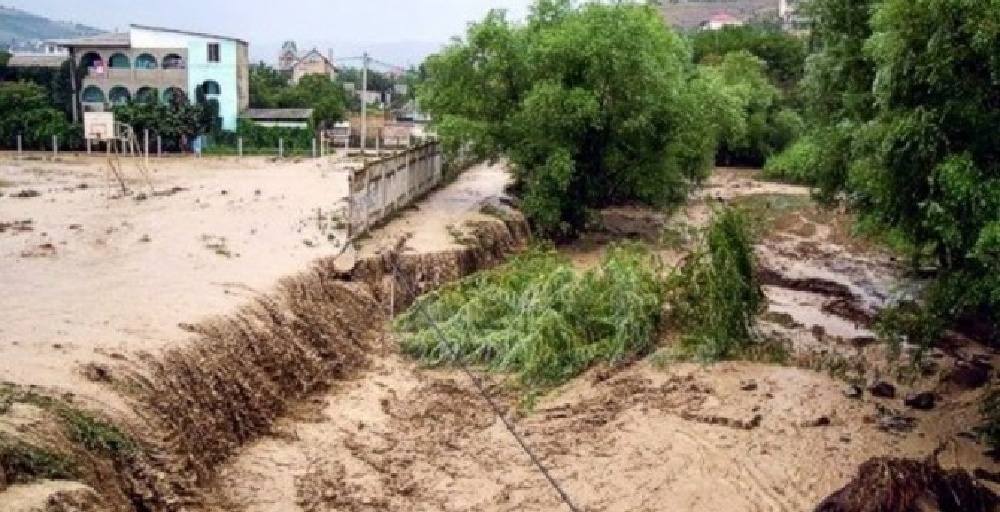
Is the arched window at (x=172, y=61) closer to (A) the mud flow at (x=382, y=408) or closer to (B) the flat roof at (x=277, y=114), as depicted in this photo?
(B) the flat roof at (x=277, y=114)

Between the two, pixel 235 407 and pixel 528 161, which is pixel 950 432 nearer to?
pixel 235 407

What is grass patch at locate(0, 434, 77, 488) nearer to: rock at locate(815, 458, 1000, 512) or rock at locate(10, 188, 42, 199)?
rock at locate(815, 458, 1000, 512)

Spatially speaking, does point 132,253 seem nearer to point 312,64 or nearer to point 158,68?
point 158,68

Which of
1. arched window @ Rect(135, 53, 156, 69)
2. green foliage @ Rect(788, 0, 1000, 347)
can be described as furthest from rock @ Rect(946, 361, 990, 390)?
arched window @ Rect(135, 53, 156, 69)

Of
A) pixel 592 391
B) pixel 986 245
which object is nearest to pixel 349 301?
pixel 592 391

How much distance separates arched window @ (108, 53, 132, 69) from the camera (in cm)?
5508

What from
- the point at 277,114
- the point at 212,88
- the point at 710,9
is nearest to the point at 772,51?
the point at 277,114

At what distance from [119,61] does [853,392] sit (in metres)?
50.0

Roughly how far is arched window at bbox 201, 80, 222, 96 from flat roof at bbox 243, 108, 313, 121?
2.01m

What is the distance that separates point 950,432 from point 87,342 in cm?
1098

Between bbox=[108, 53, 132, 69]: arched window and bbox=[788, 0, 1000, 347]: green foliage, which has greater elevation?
bbox=[108, 53, 132, 69]: arched window

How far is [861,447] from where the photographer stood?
12711mm

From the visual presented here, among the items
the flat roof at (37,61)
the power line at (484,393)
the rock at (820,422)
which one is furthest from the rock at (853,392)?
the flat roof at (37,61)

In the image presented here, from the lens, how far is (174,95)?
51.9 meters
